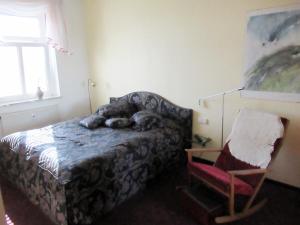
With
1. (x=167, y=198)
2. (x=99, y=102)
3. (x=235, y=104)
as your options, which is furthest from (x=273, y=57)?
(x=99, y=102)

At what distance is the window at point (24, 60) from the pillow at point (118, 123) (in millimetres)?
1529

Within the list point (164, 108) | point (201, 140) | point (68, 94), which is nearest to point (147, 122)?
point (164, 108)

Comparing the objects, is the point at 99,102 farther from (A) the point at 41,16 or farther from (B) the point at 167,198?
(B) the point at 167,198

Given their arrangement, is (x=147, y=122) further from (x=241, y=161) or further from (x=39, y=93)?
(x=39, y=93)

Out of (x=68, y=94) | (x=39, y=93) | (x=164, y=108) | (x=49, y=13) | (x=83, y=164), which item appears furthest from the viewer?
(x=68, y=94)

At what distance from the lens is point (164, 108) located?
3.76 metres

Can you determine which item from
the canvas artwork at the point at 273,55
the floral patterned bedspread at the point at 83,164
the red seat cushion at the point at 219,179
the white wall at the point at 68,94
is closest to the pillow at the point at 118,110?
the floral patterned bedspread at the point at 83,164

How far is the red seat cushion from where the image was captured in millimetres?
2250

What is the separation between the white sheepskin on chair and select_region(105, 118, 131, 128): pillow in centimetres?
139

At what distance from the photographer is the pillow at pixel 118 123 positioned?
11.3ft

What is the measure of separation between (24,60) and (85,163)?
256 centimetres

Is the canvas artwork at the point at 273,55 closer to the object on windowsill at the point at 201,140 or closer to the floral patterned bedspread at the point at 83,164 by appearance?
→ the object on windowsill at the point at 201,140

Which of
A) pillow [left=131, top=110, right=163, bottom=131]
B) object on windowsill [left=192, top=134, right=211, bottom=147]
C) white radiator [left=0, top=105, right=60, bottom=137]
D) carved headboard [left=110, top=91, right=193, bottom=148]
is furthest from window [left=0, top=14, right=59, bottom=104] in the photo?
object on windowsill [left=192, top=134, right=211, bottom=147]

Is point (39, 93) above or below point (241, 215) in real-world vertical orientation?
above
